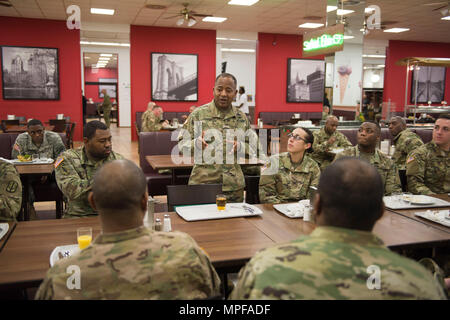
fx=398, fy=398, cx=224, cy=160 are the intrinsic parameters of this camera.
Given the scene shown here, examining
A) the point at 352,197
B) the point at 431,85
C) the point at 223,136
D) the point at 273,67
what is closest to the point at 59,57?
the point at 273,67

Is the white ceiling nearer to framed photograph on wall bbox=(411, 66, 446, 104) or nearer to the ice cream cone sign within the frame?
the ice cream cone sign

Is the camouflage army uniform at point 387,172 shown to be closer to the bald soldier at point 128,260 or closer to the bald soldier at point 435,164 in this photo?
the bald soldier at point 435,164

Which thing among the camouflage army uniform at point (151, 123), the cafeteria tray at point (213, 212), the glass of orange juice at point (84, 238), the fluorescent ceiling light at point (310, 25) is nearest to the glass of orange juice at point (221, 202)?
the cafeteria tray at point (213, 212)

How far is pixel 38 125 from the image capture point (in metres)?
5.02

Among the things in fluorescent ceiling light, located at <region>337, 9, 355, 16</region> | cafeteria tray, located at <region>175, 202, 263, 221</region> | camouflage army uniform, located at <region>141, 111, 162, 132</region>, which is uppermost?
fluorescent ceiling light, located at <region>337, 9, 355, 16</region>

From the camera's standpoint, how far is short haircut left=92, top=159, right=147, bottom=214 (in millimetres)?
1328

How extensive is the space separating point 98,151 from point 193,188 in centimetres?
75

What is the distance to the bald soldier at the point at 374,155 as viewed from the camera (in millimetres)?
3568

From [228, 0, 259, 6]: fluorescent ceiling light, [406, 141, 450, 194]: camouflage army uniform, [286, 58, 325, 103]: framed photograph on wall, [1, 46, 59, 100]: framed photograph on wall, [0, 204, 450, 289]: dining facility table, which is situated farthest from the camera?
[286, 58, 325, 103]: framed photograph on wall

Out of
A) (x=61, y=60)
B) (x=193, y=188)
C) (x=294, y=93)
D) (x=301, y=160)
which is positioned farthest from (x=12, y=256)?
(x=294, y=93)

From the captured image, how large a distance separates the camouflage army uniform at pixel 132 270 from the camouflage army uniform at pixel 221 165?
2144 mm

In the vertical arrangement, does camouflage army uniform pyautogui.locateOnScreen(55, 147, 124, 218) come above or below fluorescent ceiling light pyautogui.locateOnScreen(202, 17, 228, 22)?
below

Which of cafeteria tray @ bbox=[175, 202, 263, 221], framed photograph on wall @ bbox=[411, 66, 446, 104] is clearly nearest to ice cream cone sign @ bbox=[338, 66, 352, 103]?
cafeteria tray @ bbox=[175, 202, 263, 221]

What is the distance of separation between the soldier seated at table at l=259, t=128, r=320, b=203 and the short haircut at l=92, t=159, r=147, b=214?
198 cm
